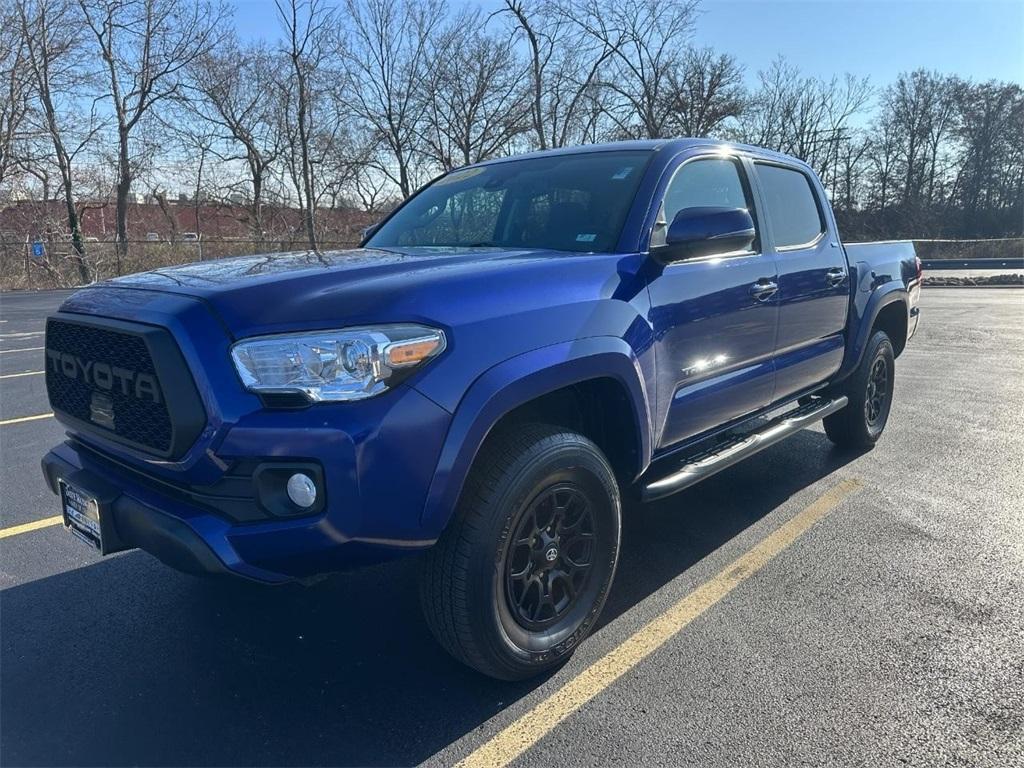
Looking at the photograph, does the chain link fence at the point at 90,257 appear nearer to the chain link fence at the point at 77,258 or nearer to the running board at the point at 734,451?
the chain link fence at the point at 77,258

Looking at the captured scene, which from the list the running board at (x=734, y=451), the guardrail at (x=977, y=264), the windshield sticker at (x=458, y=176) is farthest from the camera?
the guardrail at (x=977, y=264)

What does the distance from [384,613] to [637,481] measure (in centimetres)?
123

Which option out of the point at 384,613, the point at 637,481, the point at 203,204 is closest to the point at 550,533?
the point at 637,481

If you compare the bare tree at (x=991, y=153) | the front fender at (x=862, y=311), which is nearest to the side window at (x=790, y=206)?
the front fender at (x=862, y=311)

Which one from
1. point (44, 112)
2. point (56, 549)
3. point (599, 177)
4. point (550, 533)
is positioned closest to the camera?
point (550, 533)

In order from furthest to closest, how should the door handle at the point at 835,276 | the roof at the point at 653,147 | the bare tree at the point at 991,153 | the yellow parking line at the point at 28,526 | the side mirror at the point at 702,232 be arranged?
1. the bare tree at the point at 991,153
2. the door handle at the point at 835,276
3. the yellow parking line at the point at 28,526
4. the roof at the point at 653,147
5. the side mirror at the point at 702,232

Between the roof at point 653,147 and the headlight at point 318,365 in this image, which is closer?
the headlight at point 318,365

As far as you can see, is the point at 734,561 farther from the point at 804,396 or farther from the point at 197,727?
the point at 197,727

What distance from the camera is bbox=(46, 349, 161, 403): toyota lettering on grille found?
2.27 meters

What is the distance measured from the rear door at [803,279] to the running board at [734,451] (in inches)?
6.2

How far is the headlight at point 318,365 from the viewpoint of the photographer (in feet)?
6.86

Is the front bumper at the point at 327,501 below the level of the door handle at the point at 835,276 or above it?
below

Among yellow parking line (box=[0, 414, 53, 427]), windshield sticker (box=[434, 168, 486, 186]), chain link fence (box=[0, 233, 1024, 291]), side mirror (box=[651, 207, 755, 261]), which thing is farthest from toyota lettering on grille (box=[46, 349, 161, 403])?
chain link fence (box=[0, 233, 1024, 291])

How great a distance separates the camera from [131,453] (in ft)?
7.92
